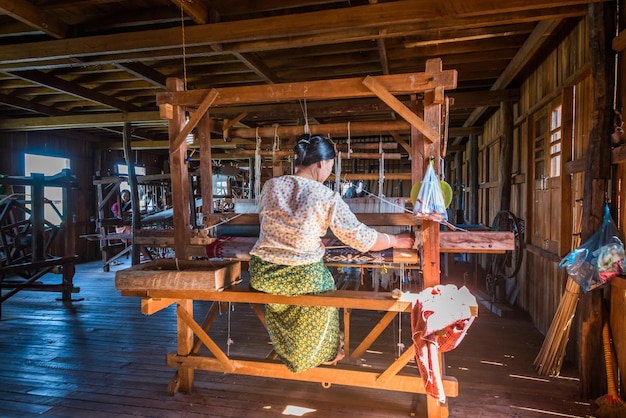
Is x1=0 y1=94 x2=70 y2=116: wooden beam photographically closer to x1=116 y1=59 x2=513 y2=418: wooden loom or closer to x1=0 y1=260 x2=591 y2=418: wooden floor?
x1=0 y1=260 x2=591 y2=418: wooden floor

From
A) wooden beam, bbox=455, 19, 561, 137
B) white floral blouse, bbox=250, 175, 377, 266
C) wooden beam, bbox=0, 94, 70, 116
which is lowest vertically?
white floral blouse, bbox=250, 175, 377, 266

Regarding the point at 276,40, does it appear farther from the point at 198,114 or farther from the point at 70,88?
the point at 70,88

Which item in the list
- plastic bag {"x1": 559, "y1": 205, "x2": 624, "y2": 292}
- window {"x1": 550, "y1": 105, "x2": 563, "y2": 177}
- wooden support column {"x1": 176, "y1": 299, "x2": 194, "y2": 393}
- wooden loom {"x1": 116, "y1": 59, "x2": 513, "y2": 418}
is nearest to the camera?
wooden loom {"x1": 116, "y1": 59, "x2": 513, "y2": 418}

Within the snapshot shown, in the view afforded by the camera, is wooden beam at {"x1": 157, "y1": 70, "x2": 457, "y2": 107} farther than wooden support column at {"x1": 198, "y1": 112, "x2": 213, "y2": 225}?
No

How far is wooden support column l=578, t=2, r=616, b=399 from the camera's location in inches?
109

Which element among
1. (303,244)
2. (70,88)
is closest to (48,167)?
(70,88)

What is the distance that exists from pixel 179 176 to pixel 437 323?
2.09 metres

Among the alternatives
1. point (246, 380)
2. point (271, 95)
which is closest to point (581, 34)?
point (271, 95)

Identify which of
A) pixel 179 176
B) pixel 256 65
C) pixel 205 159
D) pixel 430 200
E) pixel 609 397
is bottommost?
pixel 609 397

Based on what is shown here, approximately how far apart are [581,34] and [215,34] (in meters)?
3.29

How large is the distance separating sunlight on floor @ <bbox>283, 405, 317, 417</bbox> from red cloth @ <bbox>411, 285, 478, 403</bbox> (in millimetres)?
1019

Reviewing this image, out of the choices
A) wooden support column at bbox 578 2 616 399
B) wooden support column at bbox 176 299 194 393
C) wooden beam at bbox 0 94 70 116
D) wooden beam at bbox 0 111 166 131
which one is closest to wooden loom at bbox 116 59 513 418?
wooden support column at bbox 176 299 194 393

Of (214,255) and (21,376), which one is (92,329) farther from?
(214,255)

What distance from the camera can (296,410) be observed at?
110 inches
